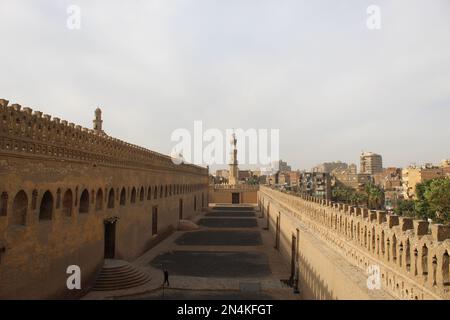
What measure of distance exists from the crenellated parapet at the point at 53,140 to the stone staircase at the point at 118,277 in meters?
4.83

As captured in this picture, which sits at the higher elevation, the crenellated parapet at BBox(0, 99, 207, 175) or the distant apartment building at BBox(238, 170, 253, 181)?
the distant apartment building at BBox(238, 170, 253, 181)

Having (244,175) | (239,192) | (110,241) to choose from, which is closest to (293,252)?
(110,241)

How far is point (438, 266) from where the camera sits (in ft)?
21.2

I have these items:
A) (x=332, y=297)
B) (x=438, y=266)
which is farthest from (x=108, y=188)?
(x=438, y=266)

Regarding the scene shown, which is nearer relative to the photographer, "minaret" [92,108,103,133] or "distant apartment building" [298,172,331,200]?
"minaret" [92,108,103,133]

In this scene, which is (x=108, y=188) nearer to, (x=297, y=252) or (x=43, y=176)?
(x=43, y=176)

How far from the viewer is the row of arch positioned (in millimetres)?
12091

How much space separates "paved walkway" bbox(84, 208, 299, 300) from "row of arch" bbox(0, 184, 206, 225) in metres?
3.53

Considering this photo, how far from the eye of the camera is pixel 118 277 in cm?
1778

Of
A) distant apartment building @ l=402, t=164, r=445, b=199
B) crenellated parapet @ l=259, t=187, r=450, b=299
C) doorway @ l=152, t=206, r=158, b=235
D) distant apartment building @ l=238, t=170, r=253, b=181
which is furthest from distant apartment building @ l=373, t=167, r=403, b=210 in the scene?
Result: crenellated parapet @ l=259, t=187, r=450, b=299

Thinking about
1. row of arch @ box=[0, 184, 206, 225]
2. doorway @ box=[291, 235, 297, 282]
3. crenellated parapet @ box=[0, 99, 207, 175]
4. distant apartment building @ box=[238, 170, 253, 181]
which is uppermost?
distant apartment building @ box=[238, 170, 253, 181]

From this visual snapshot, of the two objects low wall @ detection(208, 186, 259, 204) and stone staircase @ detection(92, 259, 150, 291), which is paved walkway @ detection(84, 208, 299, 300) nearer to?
stone staircase @ detection(92, 259, 150, 291)

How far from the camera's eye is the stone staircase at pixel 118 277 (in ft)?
56.2

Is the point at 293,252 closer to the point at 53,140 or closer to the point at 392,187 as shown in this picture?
the point at 53,140
